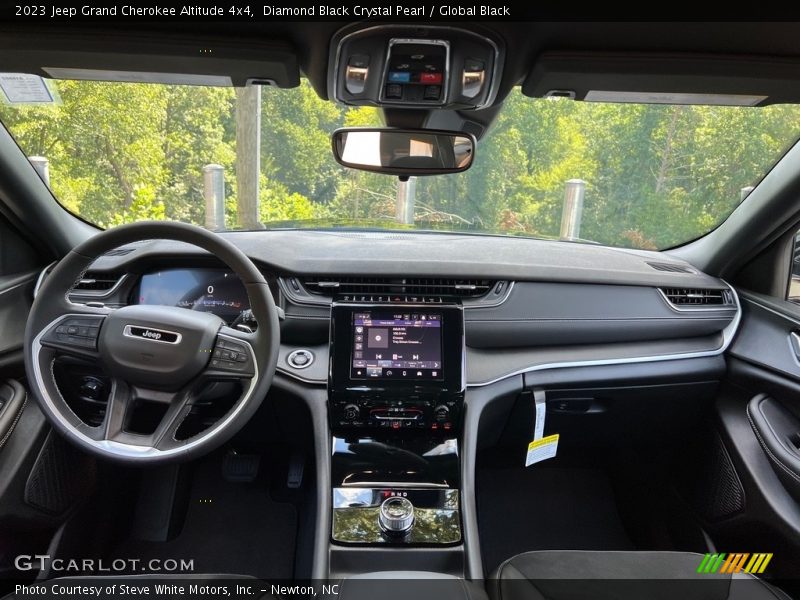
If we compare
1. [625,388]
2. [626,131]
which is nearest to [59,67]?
[626,131]

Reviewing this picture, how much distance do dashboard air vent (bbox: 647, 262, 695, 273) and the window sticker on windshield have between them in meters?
2.42

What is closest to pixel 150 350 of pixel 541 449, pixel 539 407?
pixel 539 407

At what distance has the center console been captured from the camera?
2037mm

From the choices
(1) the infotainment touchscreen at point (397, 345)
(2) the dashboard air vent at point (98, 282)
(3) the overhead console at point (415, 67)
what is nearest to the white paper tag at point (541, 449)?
(1) the infotainment touchscreen at point (397, 345)

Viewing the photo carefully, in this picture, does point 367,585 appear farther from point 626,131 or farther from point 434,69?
point 626,131

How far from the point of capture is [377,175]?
2385 mm

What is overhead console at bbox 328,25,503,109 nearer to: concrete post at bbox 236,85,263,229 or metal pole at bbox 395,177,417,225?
metal pole at bbox 395,177,417,225

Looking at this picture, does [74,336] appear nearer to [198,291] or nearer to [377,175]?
[198,291]

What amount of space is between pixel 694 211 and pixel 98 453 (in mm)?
2540

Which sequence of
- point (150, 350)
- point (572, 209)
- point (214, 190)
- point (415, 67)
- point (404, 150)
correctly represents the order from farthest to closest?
1. point (214, 190)
2. point (572, 209)
3. point (404, 150)
4. point (150, 350)
5. point (415, 67)

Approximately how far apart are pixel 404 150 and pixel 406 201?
61 centimetres

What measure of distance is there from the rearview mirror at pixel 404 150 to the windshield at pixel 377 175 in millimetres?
103

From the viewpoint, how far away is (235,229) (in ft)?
8.82

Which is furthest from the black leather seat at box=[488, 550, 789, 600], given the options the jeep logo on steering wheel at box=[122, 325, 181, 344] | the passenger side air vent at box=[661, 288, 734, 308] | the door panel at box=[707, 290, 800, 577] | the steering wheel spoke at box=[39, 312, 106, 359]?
the steering wheel spoke at box=[39, 312, 106, 359]
